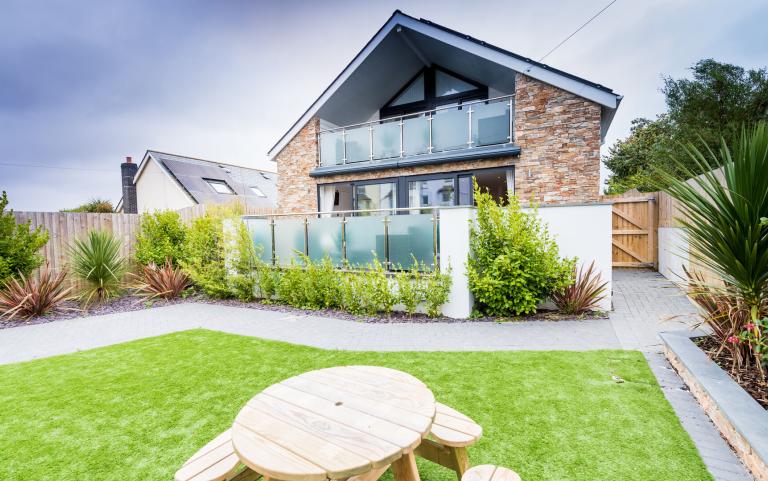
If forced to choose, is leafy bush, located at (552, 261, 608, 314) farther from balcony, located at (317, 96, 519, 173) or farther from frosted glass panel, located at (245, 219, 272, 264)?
→ frosted glass panel, located at (245, 219, 272, 264)

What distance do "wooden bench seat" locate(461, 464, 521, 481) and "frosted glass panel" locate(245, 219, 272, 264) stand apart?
310 inches

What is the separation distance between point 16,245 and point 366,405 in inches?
378

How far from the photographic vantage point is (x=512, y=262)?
6.31 metres

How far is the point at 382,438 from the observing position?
67.4 inches

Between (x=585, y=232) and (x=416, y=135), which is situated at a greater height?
(x=416, y=135)

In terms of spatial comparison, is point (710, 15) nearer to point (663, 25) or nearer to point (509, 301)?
point (663, 25)

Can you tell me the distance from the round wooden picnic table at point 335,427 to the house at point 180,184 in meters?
20.0

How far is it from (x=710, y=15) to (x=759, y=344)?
17541 mm

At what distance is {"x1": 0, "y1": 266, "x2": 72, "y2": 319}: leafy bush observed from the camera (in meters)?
7.35

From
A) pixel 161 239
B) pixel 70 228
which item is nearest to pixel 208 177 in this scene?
pixel 161 239

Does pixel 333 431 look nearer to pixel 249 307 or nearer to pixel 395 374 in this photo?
pixel 395 374

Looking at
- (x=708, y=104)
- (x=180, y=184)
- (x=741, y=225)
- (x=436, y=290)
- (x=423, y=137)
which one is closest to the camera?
(x=741, y=225)

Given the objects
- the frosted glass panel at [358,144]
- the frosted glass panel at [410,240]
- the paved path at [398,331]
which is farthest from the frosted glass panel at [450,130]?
the paved path at [398,331]

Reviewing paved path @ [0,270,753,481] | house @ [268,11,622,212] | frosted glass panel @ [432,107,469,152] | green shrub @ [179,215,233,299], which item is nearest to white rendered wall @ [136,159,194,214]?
house @ [268,11,622,212]
